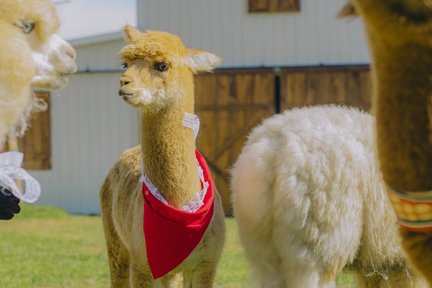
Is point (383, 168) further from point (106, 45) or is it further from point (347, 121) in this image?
point (106, 45)

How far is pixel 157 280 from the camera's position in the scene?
5023mm

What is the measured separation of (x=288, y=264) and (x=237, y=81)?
10762 millimetres

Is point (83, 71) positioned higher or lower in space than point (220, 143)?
higher

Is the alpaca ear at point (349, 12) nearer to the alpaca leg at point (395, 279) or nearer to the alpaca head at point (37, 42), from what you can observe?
the alpaca head at point (37, 42)

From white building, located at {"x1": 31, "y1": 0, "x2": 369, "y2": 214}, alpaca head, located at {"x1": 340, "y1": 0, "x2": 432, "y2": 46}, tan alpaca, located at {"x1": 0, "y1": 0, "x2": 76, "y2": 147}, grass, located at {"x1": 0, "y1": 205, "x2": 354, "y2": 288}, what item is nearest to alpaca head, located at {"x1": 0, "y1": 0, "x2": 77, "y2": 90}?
tan alpaca, located at {"x1": 0, "y1": 0, "x2": 76, "y2": 147}

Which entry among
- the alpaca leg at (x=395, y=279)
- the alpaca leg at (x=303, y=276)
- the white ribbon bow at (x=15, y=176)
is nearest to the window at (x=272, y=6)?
the alpaca leg at (x=395, y=279)

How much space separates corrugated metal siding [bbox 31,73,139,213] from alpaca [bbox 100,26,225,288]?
33.7 feet

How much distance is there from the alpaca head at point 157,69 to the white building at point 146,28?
9982mm

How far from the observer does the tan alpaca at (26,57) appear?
3.19 m

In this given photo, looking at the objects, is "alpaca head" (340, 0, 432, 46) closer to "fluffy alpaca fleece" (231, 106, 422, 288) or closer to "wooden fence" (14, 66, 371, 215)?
"fluffy alpaca fleece" (231, 106, 422, 288)

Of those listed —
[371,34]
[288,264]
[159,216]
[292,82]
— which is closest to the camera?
[371,34]

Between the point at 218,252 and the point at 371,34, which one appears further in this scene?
the point at 218,252

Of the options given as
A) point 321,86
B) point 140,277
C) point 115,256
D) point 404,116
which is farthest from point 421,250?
point 321,86

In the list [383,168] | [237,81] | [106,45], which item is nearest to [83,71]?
[106,45]
